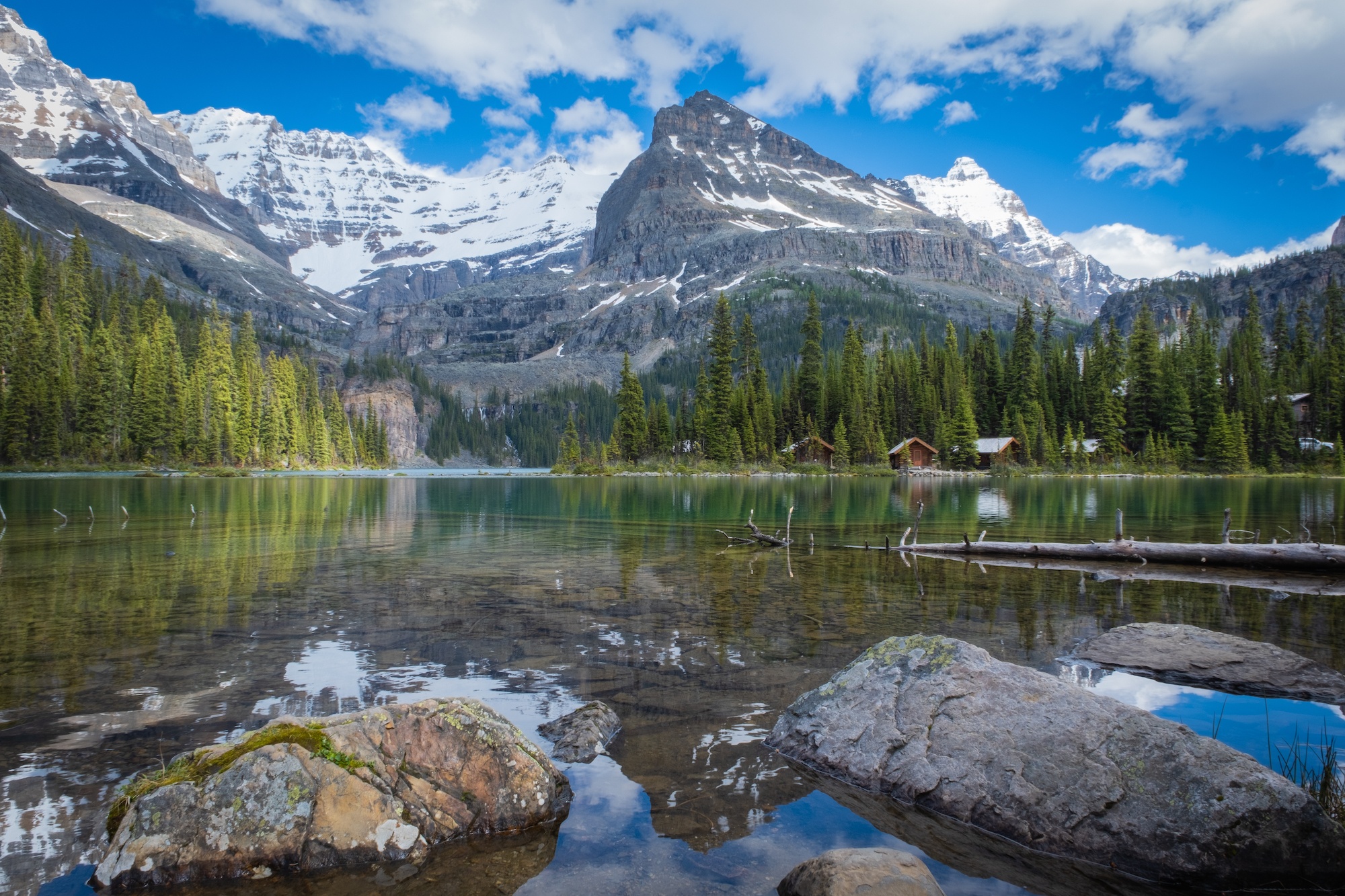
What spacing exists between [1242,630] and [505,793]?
13.1m

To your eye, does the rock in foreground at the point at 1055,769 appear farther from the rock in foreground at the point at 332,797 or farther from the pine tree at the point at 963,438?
the pine tree at the point at 963,438

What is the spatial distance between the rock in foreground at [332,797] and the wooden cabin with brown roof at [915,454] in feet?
300

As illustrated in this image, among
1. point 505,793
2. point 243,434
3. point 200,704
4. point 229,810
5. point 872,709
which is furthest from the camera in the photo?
point 243,434

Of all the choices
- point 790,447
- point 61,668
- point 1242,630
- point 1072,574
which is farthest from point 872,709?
point 790,447

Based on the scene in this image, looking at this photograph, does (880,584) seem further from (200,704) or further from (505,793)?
(200,704)

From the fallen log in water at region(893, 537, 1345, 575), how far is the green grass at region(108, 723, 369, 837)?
1886cm

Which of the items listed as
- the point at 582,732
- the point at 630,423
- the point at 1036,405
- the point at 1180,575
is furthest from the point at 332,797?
the point at 1036,405

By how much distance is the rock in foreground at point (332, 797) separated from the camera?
202 inches

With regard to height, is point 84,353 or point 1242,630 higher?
point 84,353

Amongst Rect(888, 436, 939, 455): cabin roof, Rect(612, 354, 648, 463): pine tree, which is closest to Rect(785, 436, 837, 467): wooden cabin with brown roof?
Rect(888, 436, 939, 455): cabin roof

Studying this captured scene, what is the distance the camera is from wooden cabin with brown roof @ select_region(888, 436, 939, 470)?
92.7 m

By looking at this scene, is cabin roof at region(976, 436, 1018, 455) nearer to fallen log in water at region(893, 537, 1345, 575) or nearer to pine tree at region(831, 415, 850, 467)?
pine tree at region(831, 415, 850, 467)

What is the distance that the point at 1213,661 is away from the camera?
984cm

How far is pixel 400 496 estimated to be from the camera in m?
56.5
